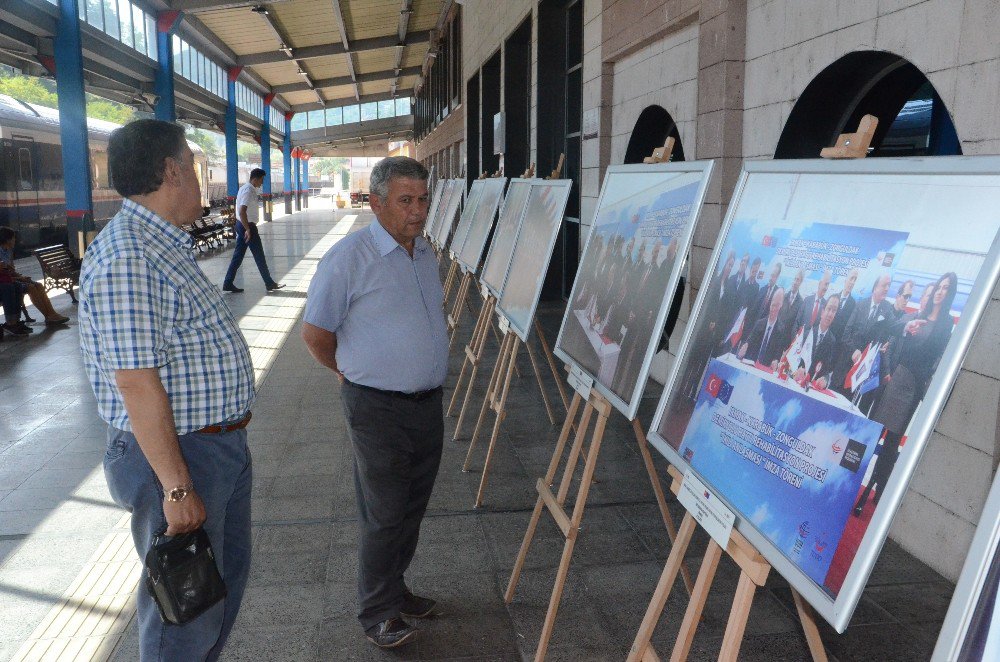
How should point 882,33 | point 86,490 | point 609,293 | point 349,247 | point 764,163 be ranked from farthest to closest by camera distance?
point 86,490 < point 882,33 < point 609,293 < point 349,247 < point 764,163

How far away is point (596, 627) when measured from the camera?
8.80 feet

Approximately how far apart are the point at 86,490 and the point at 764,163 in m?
3.60

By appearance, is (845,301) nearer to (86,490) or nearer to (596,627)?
(596,627)

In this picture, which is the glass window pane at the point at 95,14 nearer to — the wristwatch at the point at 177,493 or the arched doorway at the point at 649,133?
the arched doorway at the point at 649,133

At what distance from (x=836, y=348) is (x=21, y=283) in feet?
26.9

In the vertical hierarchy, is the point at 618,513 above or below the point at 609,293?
below

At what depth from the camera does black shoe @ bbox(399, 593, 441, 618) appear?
8.97 ft

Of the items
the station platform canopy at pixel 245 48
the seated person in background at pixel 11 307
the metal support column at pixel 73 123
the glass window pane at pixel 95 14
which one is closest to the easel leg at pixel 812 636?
the seated person in background at pixel 11 307

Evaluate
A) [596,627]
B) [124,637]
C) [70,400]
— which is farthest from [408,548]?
[70,400]

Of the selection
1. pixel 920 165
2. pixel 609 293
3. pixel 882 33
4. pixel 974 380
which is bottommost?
pixel 974 380

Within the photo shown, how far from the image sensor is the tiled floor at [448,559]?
2602 mm

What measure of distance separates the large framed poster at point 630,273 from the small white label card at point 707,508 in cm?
45

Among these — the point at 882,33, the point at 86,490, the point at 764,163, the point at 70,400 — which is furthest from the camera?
the point at 70,400

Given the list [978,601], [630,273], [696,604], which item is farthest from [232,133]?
[978,601]
